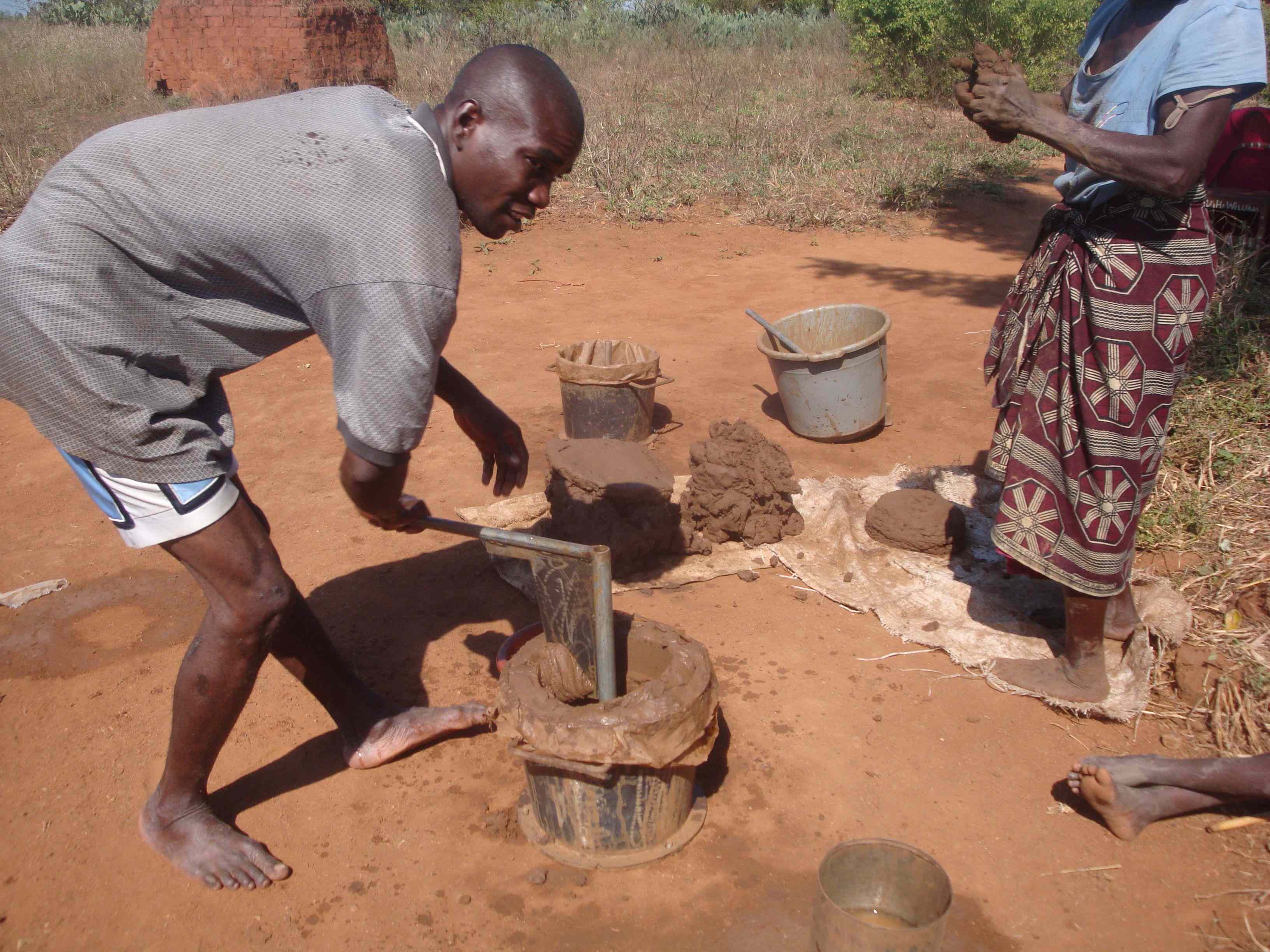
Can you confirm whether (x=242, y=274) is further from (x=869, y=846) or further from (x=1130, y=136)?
(x=1130, y=136)

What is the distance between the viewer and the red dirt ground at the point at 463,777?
2133mm

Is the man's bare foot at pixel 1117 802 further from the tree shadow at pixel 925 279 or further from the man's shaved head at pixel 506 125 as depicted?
the tree shadow at pixel 925 279

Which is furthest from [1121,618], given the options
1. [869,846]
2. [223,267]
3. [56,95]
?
[56,95]

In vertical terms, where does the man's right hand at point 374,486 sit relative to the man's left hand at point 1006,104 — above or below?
below

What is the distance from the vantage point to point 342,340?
1.66 m

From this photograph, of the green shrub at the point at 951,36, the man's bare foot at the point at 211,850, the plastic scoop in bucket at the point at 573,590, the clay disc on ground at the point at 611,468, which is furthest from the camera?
the green shrub at the point at 951,36

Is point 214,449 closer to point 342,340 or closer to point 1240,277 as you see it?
point 342,340

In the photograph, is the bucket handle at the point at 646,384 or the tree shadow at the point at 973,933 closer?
the tree shadow at the point at 973,933

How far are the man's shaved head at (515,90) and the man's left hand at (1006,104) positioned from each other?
3.55ft

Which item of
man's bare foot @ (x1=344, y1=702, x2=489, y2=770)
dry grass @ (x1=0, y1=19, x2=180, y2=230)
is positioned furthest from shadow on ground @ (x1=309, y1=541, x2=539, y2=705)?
dry grass @ (x1=0, y1=19, x2=180, y2=230)

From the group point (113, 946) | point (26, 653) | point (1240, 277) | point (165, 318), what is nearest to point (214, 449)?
point (165, 318)

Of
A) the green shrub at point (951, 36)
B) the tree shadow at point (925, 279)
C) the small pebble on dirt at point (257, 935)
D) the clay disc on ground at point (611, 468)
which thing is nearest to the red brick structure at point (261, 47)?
the tree shadow at point (925, 279)

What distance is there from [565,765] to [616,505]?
1466mm

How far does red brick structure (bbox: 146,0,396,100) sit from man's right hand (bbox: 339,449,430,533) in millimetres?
10497
